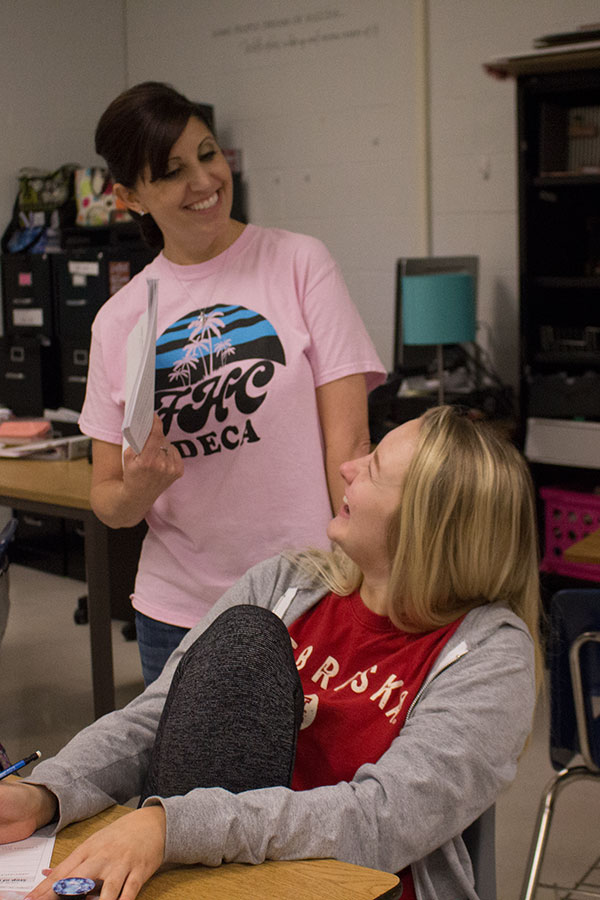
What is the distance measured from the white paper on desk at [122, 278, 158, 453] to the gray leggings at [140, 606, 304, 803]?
35cm

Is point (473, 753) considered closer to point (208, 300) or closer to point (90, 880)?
point (90, 880)

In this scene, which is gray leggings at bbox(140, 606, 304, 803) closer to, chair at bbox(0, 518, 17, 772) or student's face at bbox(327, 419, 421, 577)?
student's face at bbox(327, 419, 421, 577)

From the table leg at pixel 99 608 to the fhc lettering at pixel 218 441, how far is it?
109cm

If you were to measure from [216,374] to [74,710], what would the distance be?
2221 mm

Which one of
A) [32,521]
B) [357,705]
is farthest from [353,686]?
[32,521]

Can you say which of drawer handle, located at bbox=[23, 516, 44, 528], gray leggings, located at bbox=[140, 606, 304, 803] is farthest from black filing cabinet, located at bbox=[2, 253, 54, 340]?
gray leggings, located at bbox=[140, 606, 304, 803]

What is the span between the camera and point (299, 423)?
→ 159cm

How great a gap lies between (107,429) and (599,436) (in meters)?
2.38

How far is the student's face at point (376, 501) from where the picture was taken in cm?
134

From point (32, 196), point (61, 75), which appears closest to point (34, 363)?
point (32, 196)

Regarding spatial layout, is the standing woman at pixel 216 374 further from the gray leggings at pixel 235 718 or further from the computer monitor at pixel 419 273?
the computer monitor at pixel 419 273

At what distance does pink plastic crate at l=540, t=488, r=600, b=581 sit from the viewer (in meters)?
3.72

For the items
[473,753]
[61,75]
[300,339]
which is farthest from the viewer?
[61,75]

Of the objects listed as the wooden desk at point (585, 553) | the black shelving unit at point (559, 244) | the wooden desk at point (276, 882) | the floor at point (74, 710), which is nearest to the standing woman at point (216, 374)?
the wooden desk at point (276, 882)
